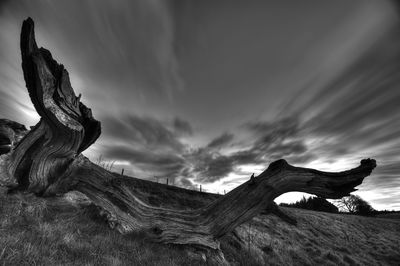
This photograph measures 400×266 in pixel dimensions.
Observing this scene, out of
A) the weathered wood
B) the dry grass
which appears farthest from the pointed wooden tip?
the dry grass

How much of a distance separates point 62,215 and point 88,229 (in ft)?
2.96

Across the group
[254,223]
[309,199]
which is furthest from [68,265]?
[309,199]

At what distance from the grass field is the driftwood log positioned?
18.1 inches

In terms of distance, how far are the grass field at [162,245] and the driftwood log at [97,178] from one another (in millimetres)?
460

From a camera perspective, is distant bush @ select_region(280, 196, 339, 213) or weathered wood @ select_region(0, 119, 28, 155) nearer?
weathered wood @ select_region(0, 119, 28, 155)

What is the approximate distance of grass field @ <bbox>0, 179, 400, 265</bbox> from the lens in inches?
131

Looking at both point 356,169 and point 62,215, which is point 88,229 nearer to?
point 62,215

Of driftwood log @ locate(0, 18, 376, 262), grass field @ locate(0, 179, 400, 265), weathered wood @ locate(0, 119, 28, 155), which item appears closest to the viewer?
grass field @ locate(0, 179, 400, 265)

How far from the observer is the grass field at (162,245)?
3.32 meters

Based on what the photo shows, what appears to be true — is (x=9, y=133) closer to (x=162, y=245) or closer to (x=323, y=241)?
(x=162, y=245)

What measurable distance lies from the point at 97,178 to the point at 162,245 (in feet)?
9.15

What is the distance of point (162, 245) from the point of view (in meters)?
5.48

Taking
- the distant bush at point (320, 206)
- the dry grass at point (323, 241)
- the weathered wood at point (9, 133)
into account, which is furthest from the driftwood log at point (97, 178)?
the distant bush at point (320, 206)

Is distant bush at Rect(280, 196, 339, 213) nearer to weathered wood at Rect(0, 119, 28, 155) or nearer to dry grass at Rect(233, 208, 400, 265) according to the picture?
dry grass at Rect(233, 208, 400, 265)
